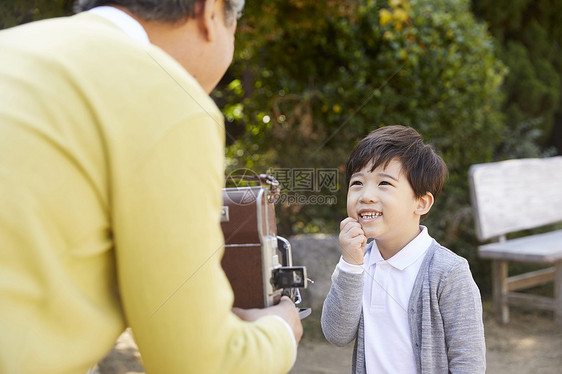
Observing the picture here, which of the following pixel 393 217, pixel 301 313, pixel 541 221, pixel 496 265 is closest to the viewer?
pixel 301 313

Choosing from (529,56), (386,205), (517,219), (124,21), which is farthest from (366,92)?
(124,21)

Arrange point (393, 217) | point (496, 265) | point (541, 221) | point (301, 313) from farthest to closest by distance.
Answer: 1. point (541, 221)
2. point (496, 265)
3. point (393, 217)
4. point (301, 313)

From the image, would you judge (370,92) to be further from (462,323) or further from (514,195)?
(462,323)

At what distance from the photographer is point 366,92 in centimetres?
506

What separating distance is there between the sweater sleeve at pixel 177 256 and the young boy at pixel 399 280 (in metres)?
0.72

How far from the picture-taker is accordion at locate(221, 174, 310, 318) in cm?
129

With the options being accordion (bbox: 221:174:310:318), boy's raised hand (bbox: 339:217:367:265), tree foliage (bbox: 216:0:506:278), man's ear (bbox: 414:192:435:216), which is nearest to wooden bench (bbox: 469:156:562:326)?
tree foliage (bbox: 216:0:506:278)

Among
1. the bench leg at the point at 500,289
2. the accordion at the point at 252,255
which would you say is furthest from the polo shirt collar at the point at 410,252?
the bench leg at the point at 500,289

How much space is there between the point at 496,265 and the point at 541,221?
0.72 meters

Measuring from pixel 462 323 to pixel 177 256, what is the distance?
0.95 metres

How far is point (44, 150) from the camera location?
38.4 inches

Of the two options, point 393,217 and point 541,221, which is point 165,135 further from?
point 541,221

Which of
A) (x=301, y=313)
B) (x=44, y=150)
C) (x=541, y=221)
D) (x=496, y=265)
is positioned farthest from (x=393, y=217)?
(x=541, y=221)

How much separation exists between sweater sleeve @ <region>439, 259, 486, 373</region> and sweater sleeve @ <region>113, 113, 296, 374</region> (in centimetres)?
76
